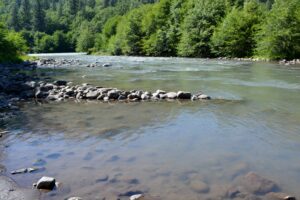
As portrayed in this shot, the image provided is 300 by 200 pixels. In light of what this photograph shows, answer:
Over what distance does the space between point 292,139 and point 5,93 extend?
17.4 m

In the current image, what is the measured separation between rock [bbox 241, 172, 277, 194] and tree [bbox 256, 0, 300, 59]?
44.3 m

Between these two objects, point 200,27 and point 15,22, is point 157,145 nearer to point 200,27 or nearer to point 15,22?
point 200,27

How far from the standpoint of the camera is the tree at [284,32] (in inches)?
1903

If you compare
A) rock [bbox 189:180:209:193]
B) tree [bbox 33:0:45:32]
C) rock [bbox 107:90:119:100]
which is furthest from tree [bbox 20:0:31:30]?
rock [bbox 189:180:209:193]

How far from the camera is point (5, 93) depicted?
72.3 feet

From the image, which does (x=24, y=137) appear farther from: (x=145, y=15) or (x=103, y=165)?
(x=145, y=15)

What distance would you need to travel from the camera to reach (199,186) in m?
7.86

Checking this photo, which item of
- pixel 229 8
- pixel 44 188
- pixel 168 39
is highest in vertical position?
pixel 229 8

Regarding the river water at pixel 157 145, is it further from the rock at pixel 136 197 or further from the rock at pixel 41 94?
the rock at pixel 41 94

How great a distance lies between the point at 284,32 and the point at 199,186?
4528 centimetres

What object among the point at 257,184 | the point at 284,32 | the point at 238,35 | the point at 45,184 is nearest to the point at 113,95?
the point at 45,184

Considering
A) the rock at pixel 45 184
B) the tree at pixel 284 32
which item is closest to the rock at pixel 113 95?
the rock at pixel 45 184

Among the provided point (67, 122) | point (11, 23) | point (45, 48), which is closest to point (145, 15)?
point (45, 48)

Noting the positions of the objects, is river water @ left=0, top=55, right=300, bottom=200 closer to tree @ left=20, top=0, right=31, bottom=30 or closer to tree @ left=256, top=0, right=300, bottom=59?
tree @ left=256, top=0, right=300, bottom=59
